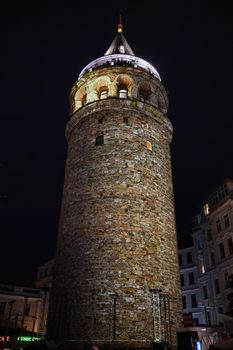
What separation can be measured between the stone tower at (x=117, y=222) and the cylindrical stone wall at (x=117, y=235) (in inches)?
1.5

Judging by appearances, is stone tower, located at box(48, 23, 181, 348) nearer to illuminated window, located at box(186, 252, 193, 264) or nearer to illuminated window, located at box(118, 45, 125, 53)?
illuminated window, located at box(118, 45, 125, 53)

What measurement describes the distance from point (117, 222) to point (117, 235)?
1.96 ft

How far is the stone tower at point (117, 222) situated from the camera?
13.3m

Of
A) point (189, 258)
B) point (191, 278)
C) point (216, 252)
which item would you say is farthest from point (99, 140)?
point (189, 258)

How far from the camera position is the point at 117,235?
14.5 meters

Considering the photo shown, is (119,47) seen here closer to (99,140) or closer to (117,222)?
(99,140)

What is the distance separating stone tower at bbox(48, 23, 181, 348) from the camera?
1330 centimetres

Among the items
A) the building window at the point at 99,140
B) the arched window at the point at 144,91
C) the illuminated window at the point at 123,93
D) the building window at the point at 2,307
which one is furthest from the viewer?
the building window at the point at 2,307

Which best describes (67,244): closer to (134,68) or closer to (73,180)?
(73,180)

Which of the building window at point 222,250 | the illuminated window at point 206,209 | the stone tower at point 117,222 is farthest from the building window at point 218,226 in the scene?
the stone tower at point 117,222

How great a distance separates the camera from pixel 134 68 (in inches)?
765

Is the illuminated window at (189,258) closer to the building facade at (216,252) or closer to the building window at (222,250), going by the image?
the building facade at (216,252)

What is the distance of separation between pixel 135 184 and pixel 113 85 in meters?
6.57

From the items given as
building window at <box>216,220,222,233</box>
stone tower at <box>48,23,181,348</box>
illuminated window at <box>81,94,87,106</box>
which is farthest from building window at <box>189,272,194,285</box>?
illuminated window at <box>81,94,87,106</box>
